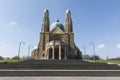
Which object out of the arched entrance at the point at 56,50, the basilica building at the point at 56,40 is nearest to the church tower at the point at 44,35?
the basilica building at the point at 56,40

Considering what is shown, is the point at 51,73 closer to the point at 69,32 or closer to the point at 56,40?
the point at 56,40

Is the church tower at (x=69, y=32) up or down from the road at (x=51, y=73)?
up

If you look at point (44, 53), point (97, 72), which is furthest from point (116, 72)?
point (44, 53)

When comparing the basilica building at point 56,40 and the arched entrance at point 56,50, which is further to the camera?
the basilica building at point 56,40

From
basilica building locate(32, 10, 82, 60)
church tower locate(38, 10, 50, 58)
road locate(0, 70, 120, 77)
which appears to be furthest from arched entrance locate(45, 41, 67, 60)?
road locate(0, 70, 120, 77)

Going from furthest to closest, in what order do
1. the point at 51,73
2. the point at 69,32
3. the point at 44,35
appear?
1. the point at 69,32
2. the point at 44,35
3. the point at 51,73

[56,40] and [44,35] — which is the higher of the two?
[44,35]

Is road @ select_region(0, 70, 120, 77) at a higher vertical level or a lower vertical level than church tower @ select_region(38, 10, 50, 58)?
lower

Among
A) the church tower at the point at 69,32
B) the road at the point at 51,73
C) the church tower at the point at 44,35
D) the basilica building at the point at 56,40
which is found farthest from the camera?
the church tower at the point at 69,32

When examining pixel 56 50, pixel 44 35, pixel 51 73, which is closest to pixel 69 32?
pixel 44 35

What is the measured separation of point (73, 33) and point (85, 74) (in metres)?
58.1

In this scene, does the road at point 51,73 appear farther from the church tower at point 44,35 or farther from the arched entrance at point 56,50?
the church tower at point 44,35

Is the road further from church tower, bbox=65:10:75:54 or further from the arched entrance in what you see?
church tower, bbox=65:10:75:54

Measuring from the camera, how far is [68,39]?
224 ft
